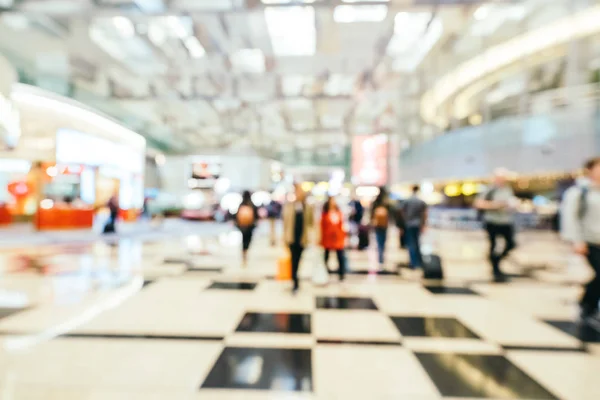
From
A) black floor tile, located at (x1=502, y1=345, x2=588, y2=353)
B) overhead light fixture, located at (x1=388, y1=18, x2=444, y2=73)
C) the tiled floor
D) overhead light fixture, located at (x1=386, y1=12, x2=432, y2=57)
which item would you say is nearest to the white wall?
overhead light fixture, located at (x1=388, y1=18, x2=444, y2=73)

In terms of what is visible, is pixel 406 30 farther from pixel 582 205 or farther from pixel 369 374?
pixel 369 374

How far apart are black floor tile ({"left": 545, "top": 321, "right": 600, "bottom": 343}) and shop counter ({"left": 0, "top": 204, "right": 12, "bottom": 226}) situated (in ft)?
56.1

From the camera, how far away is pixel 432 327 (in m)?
3.45

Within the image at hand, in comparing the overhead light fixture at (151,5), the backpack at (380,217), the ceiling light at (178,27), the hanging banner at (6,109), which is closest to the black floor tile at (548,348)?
the backpack at (380,217)

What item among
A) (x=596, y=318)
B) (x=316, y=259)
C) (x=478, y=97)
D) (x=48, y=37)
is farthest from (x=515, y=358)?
(x=478, y=97)

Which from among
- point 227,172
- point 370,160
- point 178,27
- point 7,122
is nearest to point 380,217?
point 178,27

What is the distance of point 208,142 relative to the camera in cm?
2816

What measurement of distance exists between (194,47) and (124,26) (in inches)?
80.1

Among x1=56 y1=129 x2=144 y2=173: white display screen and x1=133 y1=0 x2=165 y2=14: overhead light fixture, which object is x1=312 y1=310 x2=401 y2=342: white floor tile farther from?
x1=56 y1=129 x2=144 y2=173: white display screen

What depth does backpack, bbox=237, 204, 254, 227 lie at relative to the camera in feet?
22.0

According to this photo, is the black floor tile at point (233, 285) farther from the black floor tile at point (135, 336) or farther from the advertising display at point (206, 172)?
the advertising display at point (206, 172)

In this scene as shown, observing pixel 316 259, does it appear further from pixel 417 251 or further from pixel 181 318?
pixel 417 251

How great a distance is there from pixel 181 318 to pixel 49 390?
1.42 m

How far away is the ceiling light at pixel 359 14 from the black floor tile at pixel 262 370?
7.53 m
